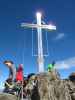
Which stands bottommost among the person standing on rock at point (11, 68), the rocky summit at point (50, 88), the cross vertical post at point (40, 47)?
the rocky summit at point (50, 88)

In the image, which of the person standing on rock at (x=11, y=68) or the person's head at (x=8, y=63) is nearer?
the person standing on rock at (x=11, y=68)

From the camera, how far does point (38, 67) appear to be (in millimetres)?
36312

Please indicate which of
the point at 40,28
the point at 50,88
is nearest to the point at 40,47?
the point at 40,28

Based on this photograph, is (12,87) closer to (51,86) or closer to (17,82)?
(17,82)

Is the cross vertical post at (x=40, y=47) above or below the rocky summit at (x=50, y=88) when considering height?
above

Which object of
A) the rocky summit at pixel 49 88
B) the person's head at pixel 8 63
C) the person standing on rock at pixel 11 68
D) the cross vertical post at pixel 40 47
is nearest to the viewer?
the person standing on rock at pixel 11 68

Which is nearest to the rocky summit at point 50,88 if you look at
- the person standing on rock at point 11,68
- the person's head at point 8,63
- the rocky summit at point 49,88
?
the rocky summit at point 49,88

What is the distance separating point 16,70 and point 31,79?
1.68m

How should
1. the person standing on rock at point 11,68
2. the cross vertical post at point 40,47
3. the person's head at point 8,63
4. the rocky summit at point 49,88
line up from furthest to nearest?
the cross vertical post at point 40,47 < the rocky summit at point 49,88 < the person's head at point 8,63 < the person standing on rock at point 11,68

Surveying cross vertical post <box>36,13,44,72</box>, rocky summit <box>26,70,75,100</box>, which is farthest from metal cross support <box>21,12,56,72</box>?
rocky summit <box>26,70,75,100</box>

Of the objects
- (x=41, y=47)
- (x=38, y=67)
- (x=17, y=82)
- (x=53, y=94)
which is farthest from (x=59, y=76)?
(x=41, y=47)

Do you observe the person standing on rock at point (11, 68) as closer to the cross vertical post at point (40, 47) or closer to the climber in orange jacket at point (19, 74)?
the climber in orange jacket at point (19, 74)

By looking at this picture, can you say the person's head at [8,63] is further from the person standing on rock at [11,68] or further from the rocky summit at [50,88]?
the rocky summit at [50,88]

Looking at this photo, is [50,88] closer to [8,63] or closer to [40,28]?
[8,63]
